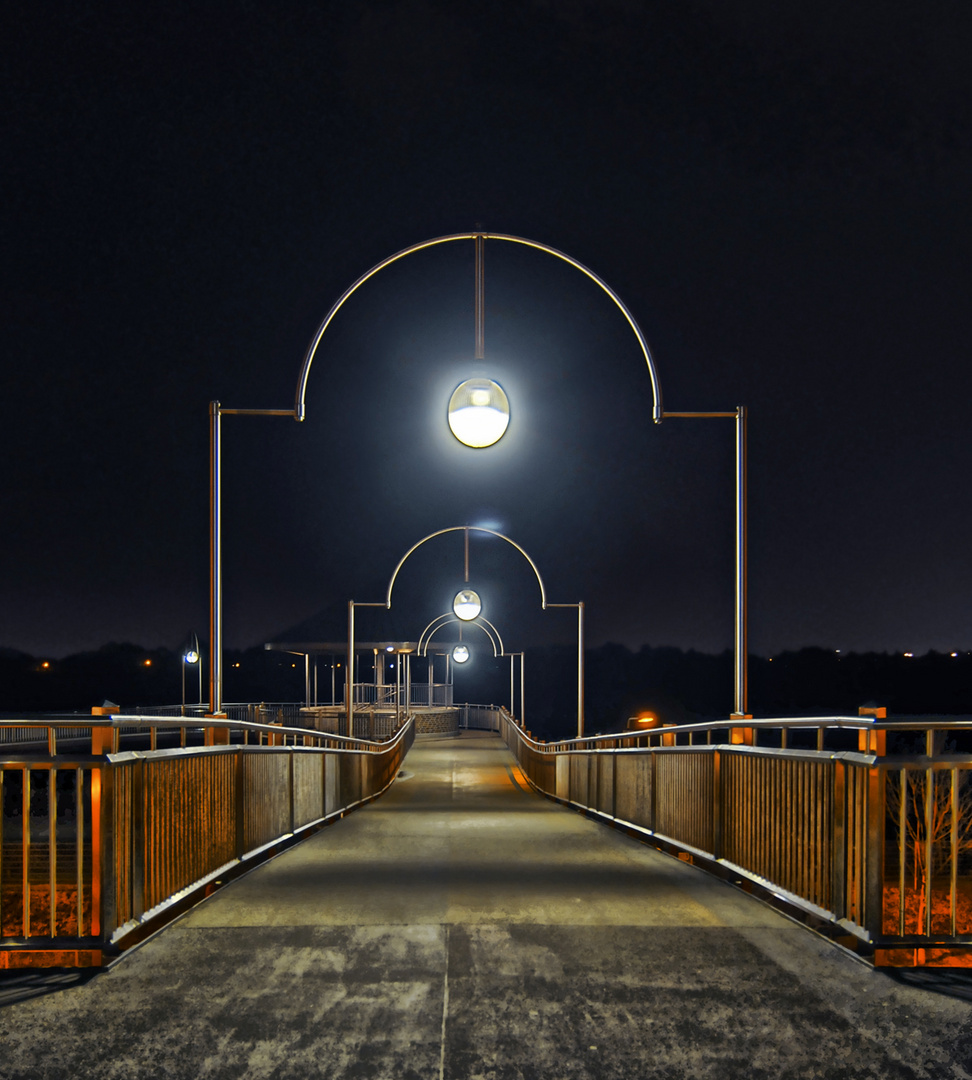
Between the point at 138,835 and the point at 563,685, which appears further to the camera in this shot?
the point at 563,685

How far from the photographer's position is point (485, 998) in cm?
445

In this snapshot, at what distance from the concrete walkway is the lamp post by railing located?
433cm

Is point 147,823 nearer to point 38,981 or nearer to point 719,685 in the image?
point 38,981

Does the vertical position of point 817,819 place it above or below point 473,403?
below

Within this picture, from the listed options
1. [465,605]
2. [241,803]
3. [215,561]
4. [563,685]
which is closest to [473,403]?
[215,561]

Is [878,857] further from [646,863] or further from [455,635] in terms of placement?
[455,635]

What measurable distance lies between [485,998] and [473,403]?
23.4 ft

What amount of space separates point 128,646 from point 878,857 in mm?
136106

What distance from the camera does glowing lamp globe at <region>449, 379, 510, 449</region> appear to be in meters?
10.4

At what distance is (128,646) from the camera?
129m

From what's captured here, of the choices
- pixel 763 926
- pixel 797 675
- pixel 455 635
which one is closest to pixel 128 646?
pixel 455 635

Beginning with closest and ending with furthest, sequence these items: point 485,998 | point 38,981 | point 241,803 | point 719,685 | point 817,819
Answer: point 485,998, point 38,981, point 817,819, point 241,803, point 719,685

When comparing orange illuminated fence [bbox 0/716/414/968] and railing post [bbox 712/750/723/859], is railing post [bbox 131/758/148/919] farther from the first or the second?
railing post [bbox 712/750/723/859]

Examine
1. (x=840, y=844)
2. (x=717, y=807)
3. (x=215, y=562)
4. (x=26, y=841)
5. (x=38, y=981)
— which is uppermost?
(x=215, y=562)
